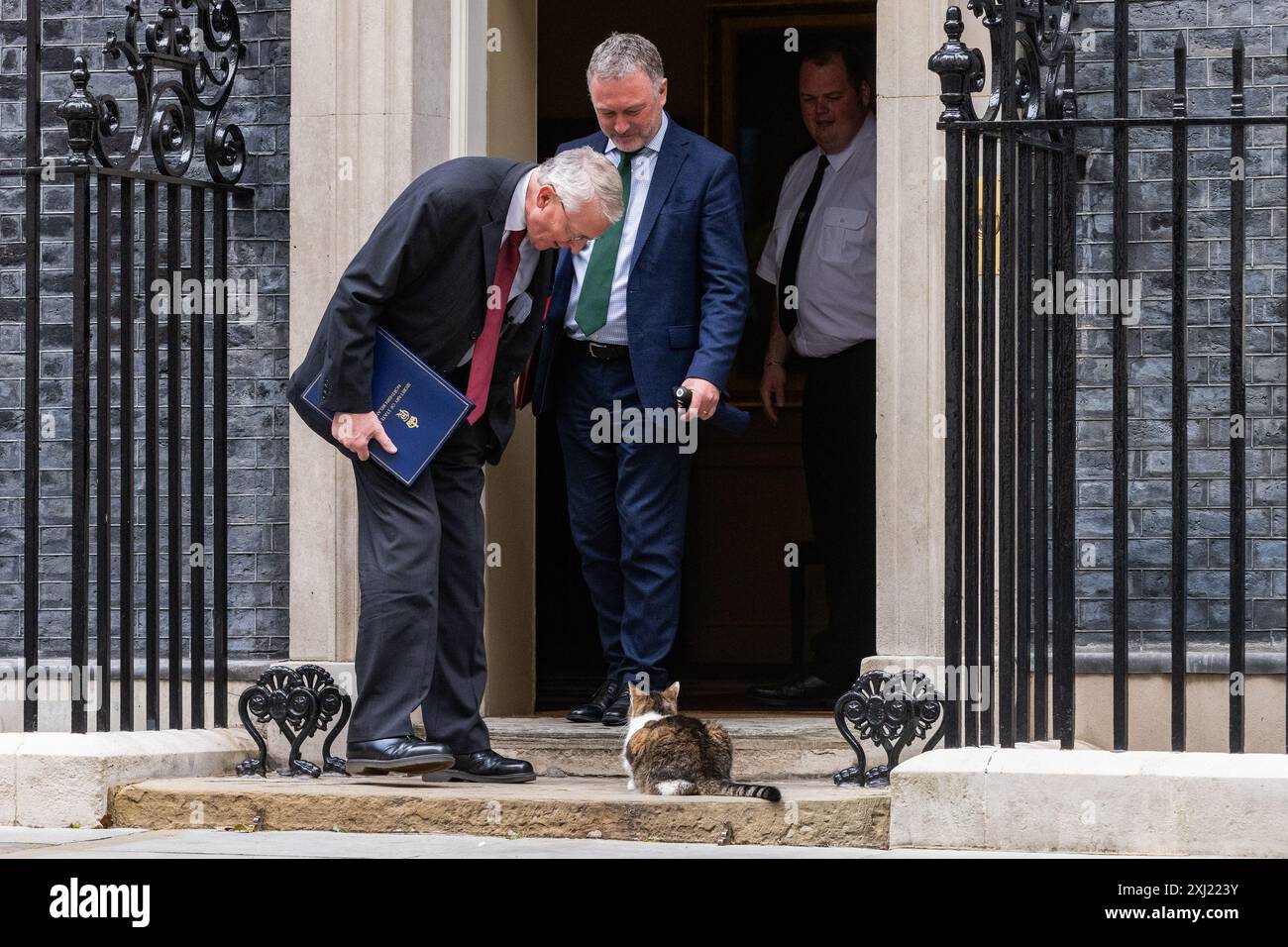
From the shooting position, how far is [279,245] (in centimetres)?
712

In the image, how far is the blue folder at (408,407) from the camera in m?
6.02

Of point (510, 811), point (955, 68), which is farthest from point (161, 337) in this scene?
point (955, 68)

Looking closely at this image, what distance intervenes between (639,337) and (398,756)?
5.42 feet

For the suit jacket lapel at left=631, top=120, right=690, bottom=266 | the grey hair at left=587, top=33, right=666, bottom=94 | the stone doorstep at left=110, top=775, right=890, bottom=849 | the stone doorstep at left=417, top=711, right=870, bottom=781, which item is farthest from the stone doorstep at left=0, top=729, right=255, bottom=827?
the grey hair at left=587, top=33, right=666, bottom=94

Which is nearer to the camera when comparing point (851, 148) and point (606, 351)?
point (606, 351)

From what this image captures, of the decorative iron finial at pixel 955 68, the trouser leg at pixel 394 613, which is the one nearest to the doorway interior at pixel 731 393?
the trouser leg at pixel 394 613

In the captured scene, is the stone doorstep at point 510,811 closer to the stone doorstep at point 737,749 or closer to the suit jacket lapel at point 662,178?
the stone doorstep at point 737,749

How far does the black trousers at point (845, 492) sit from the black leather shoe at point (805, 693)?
4cm

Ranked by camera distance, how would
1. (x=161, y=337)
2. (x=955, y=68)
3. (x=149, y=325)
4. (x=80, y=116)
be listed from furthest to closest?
(x=161, y=337), (x=149, y=325), (x=80, y=116), (x=955, y=68)

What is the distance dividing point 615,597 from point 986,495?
1.57 metres

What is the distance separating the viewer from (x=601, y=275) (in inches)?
273

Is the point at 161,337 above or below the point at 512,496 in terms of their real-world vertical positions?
above

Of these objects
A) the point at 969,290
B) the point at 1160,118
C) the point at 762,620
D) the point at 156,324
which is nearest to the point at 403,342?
the point at 156,324

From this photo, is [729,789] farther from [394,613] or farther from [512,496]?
[512,496]
